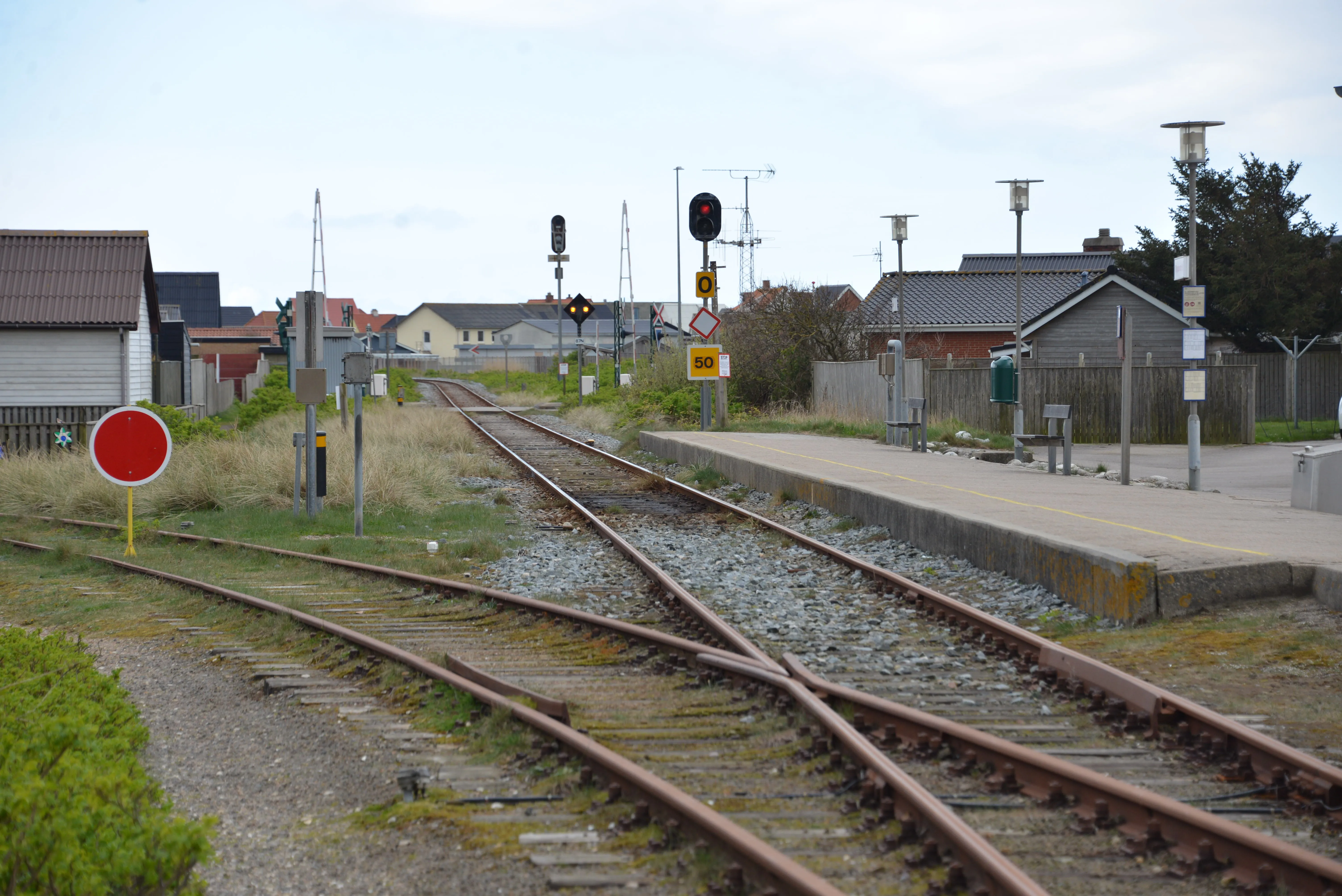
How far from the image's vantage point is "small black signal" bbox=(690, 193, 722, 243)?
88.5 ft

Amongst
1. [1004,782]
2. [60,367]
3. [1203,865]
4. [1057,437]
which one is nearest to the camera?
[1203,865]

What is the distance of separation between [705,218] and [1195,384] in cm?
1293

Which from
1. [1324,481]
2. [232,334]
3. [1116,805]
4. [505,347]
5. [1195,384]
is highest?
[232,334]

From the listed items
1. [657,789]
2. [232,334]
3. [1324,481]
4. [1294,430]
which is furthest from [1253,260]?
[232,334]

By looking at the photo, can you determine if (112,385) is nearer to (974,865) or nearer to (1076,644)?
(1076,644)

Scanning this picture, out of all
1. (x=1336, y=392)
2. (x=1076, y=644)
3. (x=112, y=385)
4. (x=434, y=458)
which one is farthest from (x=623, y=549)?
(x=1336, y=392)

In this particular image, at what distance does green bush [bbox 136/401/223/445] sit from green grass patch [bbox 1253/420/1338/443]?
20.7 meters

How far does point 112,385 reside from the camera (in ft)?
99.1

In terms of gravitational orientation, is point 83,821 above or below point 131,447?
below

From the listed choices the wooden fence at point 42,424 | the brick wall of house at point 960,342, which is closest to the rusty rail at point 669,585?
the wooden fence at point 42,424

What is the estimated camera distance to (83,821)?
12.5 ft

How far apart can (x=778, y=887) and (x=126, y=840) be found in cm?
192

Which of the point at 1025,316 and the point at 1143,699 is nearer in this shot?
the point at 1143,699

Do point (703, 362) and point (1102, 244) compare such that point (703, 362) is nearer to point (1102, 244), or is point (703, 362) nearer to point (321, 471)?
point (321, 471)
